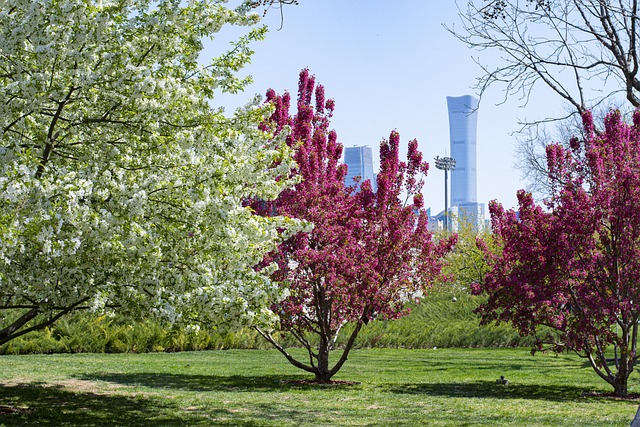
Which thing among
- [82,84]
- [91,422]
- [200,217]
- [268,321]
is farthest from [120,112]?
[91,422]

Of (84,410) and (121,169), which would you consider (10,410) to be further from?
(121,169)

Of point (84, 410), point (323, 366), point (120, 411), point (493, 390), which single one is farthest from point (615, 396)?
point (84, 410)

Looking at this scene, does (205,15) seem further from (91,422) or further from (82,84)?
(91,422)

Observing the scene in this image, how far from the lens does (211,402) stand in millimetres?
11523

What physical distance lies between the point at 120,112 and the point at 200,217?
5.19ft

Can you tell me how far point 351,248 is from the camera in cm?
1377

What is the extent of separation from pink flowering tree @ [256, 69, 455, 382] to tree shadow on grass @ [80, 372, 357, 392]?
70 cm

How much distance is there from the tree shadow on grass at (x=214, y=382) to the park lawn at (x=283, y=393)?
0.02 metres

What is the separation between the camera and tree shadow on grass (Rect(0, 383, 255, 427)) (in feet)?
30.8

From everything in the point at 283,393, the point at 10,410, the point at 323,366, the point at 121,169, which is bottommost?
the point at 283,393

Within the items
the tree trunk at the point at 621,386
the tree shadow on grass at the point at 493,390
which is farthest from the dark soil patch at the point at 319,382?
the tree trunk at the point at 621,386

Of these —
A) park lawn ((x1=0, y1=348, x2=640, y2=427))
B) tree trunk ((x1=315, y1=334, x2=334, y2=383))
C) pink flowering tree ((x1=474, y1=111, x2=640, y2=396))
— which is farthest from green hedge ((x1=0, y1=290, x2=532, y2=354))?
pink flowering tree ((x1=474, y1=111, x2=640, y2=396))

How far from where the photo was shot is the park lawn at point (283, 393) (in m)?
9.96

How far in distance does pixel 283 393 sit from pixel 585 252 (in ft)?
20.0
